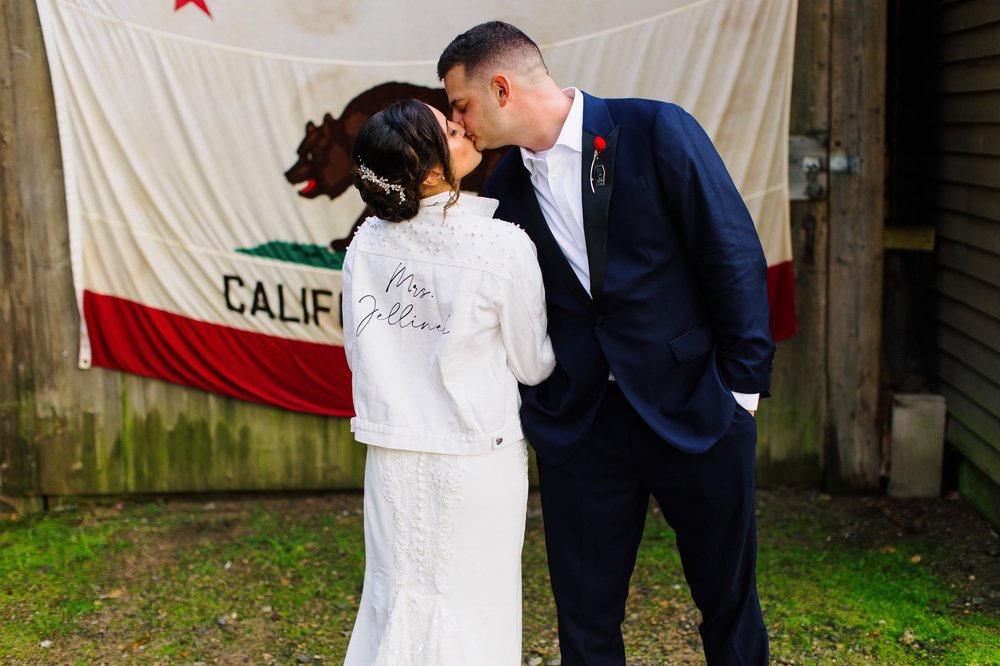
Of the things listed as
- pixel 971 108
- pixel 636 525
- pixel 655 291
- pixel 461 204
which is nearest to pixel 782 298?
pixel 971 108

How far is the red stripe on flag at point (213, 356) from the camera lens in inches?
185

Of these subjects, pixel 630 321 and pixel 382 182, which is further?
pixel 630 321

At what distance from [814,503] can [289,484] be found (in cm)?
241

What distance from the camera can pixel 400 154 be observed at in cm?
250

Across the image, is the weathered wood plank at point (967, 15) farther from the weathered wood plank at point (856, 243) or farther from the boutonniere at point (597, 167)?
the boutonniere at point (597, 167)

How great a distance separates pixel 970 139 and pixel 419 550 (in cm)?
320

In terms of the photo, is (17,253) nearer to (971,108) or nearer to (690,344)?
(690,344)

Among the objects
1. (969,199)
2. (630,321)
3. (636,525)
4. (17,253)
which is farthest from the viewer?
(17,253)

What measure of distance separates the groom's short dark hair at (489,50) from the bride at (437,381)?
0.18 metres

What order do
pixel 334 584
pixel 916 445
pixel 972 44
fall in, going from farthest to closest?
pixel 916 445 → pixel 972 44 → pixel 334 584

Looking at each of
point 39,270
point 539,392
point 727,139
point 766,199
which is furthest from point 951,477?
point 39,270

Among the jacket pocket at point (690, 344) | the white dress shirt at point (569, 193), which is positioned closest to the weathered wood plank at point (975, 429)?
the white dress shirt at point (569, 193)

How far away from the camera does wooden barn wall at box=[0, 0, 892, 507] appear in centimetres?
464

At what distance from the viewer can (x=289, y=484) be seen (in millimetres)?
4977
